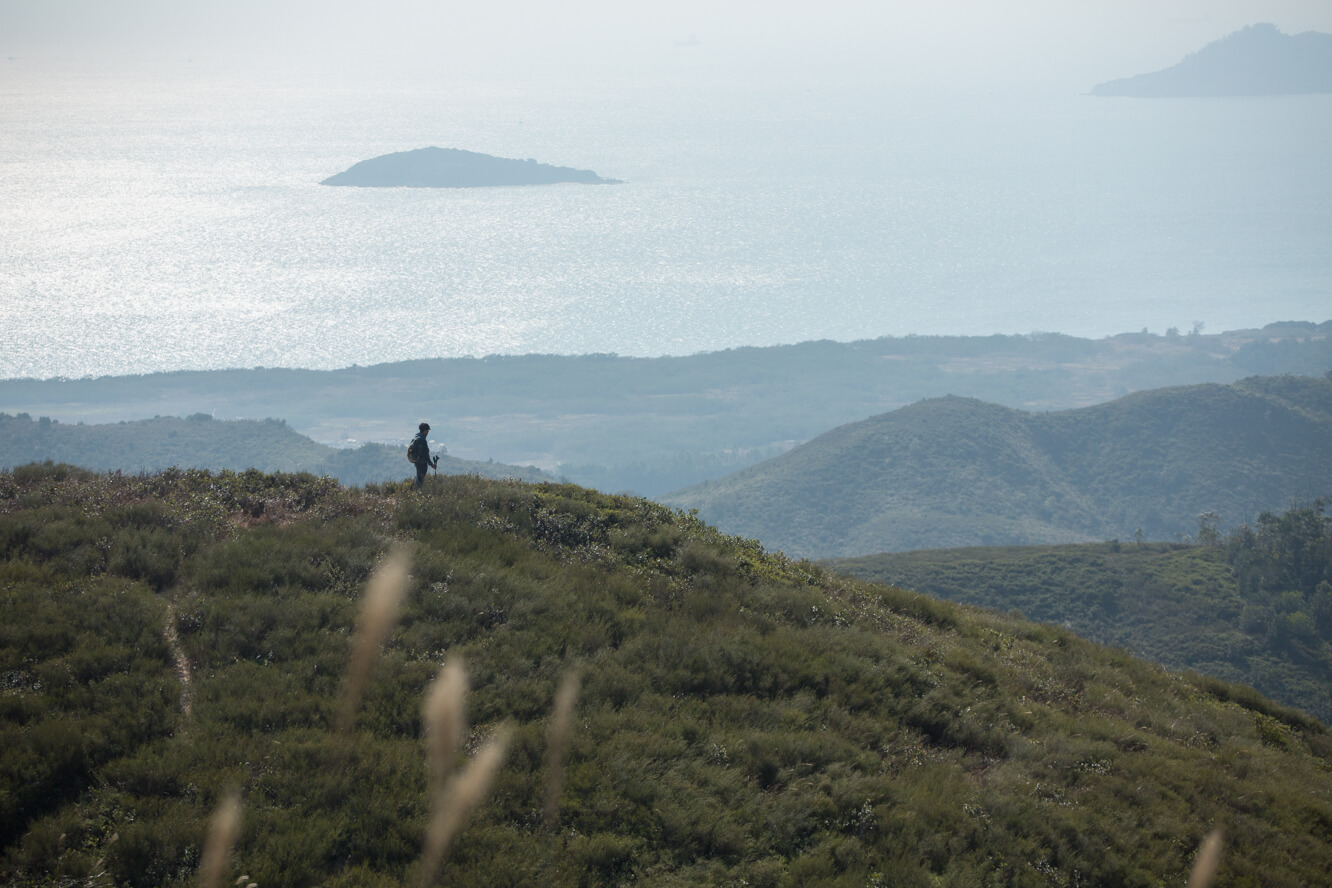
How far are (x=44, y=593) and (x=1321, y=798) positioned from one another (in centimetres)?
1571

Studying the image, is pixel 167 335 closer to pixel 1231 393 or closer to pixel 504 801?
pixel 1231 393

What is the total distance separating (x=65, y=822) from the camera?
23.6 ft

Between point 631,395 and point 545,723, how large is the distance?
16188 cm


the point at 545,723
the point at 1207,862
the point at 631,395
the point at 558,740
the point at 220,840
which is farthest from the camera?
the point at 631,395

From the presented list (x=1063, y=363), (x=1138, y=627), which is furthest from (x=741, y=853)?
(x=1063, y=363)

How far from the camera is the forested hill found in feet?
338

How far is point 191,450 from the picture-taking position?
91.2 metres

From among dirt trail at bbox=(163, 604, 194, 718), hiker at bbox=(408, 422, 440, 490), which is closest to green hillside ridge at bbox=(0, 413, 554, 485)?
hiker at bbox=(408, 422, 440, 490)

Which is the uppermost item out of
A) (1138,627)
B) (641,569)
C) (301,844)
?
(641,569)

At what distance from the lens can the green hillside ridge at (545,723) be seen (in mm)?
7742

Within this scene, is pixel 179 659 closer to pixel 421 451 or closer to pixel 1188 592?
pixel 421 451

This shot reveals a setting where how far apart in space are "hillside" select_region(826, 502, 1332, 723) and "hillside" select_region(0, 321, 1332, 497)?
71318 mm

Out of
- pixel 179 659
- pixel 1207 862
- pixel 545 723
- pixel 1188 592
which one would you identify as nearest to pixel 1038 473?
pixel 1188 592

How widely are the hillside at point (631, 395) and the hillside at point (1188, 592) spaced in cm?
7132
